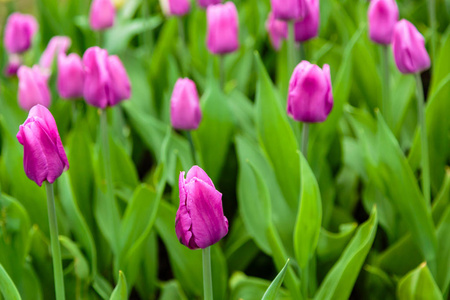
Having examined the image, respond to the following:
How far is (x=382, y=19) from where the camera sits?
1.37 metres

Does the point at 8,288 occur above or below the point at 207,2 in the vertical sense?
below

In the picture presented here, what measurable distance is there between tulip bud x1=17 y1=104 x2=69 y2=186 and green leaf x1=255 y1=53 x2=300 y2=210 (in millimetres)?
536

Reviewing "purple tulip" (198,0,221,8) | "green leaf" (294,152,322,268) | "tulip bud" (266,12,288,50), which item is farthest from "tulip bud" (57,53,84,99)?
"green leaf" (294,152,322,268)

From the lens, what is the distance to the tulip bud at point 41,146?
2.89 feet

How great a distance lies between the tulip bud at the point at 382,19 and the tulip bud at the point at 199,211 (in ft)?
2.26

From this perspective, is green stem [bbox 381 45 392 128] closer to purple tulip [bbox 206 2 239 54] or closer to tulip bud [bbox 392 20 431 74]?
A: tulip bud [bbox 392 20 431 74]

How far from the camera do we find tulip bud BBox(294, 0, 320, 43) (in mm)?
1347

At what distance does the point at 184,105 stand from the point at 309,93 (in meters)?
0.27

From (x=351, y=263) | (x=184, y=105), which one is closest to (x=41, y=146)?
(x=184, y=105)

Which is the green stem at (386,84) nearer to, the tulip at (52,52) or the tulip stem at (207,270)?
the tulip stem at (207,270)

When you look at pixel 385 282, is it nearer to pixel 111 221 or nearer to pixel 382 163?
pixel 382 163

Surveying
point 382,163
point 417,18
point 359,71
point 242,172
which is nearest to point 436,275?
point 382,163

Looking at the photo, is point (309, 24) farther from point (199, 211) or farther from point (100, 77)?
point (199, 211)

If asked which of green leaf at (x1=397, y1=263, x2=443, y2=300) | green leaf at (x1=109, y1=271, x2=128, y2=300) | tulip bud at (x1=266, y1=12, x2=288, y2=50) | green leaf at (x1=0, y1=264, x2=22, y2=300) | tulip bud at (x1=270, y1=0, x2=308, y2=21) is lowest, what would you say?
green leaf at (x1=397, y1=263, x2=443, y2=300)
